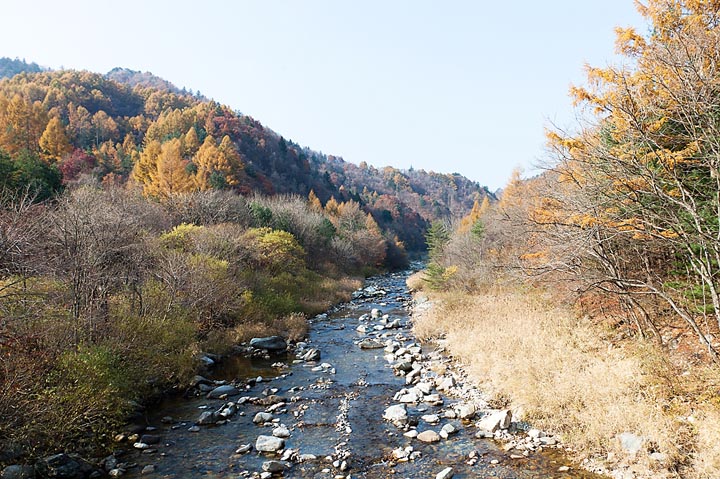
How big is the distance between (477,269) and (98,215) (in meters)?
21.4

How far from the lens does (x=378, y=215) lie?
98000 millimetres

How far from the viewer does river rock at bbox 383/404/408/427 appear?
11035mm

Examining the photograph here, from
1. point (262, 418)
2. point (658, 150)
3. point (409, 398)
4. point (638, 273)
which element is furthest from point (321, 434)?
point (638, 273)

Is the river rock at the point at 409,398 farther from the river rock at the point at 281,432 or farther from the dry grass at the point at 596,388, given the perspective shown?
the river rock at the point at 281,432

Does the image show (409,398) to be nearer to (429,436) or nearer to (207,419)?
(429,436)

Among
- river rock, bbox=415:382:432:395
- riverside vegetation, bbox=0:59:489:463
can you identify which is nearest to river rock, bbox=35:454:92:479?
riverside vegetation, bbox=0:59:489:463

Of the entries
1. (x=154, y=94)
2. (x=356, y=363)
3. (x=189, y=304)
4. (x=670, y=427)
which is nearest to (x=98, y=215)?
(x=189, y=304)

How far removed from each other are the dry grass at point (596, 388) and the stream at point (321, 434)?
3.01 ft

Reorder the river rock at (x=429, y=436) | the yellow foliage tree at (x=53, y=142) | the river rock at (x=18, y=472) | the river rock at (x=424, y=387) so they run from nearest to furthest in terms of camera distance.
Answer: the river rock at (x=18, y=472)
the river rock at (x=429, y=436)
the river rock at (x=424, y=387)
the yellow foliage tree at (x=53, y=142)

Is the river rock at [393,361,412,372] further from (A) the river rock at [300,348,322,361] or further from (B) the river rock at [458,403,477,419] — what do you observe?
(B) the river rock at [458,403,477,419]

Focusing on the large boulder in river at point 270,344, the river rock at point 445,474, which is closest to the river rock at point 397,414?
the river rock at point 445,474

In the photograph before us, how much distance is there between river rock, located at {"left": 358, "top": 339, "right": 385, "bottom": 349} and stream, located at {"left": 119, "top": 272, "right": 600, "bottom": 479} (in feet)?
6.57

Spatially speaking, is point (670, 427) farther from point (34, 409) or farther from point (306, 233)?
point (306, 233)

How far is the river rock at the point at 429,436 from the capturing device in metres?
9.92
